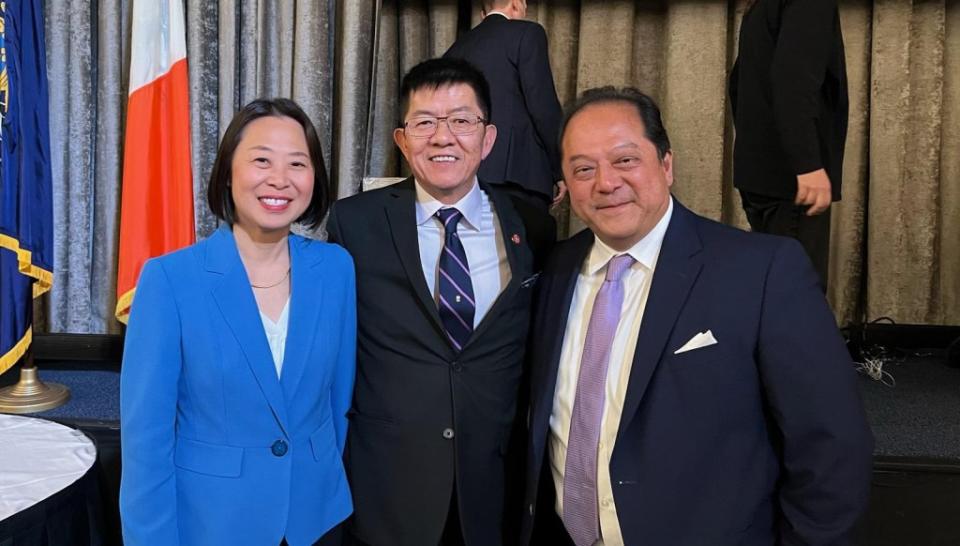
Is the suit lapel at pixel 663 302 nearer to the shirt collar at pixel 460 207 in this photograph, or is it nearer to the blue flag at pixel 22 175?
the shirt collar at pixel 460 207

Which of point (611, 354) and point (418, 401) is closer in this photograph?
point (611, 354)

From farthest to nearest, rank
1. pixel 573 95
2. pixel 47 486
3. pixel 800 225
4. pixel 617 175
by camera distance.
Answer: pixel 573 95, pixel 800 225, pixel 47 486, pixel 617 175

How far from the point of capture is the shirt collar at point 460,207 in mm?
1771

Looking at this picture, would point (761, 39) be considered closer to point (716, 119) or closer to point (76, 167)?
point (716, 119)

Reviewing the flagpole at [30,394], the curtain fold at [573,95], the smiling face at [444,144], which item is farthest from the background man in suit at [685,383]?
the curtain fold at [573,95]

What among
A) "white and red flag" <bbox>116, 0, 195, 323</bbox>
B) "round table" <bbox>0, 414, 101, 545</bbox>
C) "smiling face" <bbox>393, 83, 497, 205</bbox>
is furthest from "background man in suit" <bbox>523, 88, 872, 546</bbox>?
"white and red flag" <bbox>116, 0, 195, 323</bbox>

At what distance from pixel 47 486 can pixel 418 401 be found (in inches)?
33.7

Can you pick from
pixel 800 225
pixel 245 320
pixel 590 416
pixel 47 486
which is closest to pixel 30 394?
pixel 47 486

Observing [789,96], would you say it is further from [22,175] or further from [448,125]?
[22,175]

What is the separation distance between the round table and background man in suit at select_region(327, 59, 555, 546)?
2.07 ft

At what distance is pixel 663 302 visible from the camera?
4.66 feet

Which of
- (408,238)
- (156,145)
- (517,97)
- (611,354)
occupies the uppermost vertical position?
(517,97)

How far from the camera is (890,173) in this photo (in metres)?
3.97

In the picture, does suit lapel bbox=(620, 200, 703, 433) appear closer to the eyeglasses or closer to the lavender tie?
the lavender tie
